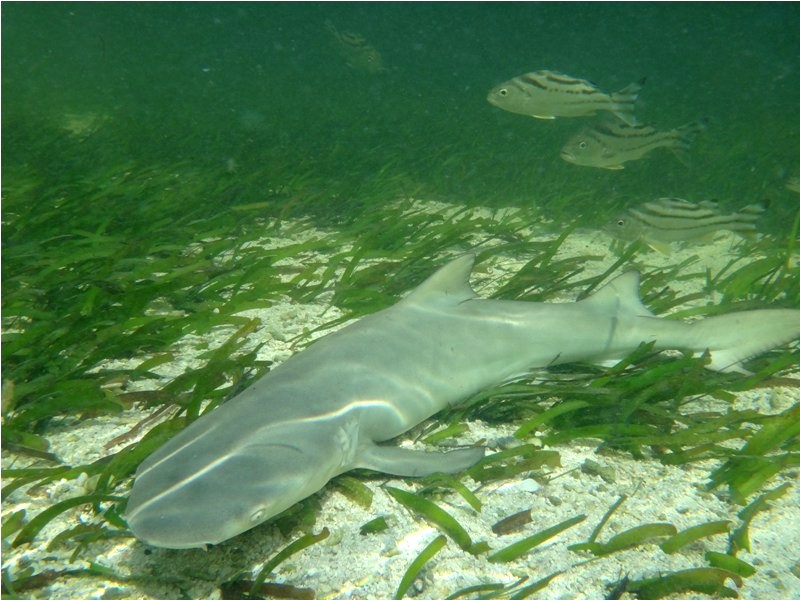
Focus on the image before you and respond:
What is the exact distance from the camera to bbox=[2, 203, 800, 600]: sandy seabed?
2346 mm

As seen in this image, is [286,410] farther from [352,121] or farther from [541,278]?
[352,121]

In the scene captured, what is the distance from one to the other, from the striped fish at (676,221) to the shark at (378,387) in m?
2.07

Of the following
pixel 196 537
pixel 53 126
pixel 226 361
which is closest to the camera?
pixel 196 537

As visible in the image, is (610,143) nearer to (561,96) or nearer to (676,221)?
(561,96)

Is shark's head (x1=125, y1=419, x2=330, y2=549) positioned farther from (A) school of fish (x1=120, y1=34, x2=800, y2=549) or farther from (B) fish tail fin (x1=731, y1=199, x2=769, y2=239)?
(B) fish tail fin (x1=731, y1=199, x2=769, y2=239)

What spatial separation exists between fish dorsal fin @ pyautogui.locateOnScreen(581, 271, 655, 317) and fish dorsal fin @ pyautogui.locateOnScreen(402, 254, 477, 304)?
96cm

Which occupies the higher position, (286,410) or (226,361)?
(286,410)

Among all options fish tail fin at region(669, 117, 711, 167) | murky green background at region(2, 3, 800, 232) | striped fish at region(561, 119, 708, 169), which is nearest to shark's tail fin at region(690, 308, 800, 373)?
striped fish at region(561, 119, 708, 169)

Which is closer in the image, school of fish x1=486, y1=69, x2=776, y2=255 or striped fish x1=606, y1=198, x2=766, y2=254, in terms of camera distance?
striped fish x1=606, y1=198, x2=766, y2=254

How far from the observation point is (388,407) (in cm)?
314

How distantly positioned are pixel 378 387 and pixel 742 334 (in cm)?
273

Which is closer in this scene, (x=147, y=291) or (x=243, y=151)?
(x=147, y=291)

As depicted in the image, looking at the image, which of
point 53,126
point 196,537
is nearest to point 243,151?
point 53,126

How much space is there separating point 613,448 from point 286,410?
201 cm
